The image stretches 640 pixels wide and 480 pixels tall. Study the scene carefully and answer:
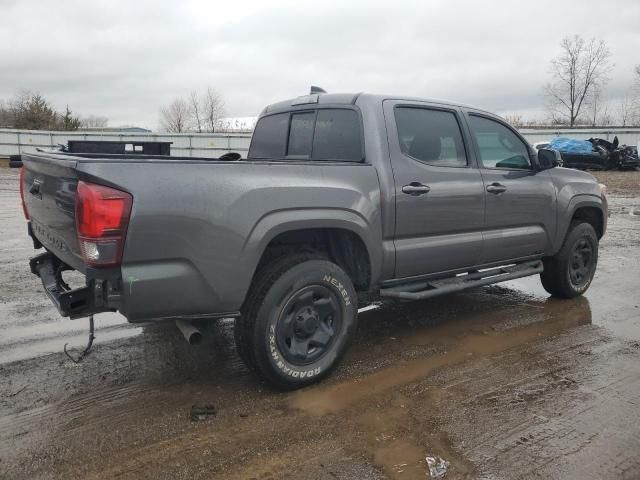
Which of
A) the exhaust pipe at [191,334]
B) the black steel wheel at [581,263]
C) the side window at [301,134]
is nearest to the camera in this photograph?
the exhaust pipe at [191,334]

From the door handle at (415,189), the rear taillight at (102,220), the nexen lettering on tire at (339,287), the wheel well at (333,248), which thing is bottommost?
the nexen lettering on tire at (339,287)

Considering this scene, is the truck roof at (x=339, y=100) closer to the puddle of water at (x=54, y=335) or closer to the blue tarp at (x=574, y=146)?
the puddle of water at (x=54, y=335)

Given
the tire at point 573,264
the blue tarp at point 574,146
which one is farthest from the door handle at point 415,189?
the blue tarp at point 574,146

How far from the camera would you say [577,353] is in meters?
4.27

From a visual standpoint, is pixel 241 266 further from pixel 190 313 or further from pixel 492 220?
pixel 492 220

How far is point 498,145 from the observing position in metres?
4.99

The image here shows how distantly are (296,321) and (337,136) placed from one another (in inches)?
→ 61.7

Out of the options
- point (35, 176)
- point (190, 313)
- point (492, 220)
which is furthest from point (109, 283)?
point (492, 220)

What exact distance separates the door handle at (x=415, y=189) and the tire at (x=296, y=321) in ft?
2.67

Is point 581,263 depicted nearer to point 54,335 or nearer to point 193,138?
point 54,335

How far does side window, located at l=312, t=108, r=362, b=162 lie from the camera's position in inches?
159

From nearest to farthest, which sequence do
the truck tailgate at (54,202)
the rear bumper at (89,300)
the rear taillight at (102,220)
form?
the rear taillight at (102,220) → the rear bumper at (89,300) → the truck tailgate at (54,202)

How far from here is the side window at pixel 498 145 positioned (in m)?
4.77

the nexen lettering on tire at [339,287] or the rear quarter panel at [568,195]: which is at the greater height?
the rear quarter panel at [568,195]
